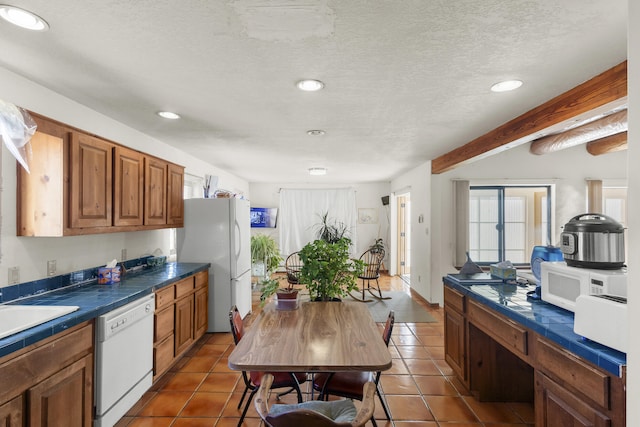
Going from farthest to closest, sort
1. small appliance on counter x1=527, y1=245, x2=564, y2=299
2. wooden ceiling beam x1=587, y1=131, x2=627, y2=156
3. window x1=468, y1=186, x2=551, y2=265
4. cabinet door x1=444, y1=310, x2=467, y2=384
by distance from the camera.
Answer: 1. window x1=468, y1=186, x2=551, y2=265
2. wooden ceiling beam x1=587, y1=131, x2=627, y2=156
3. cabinet door x1=444, y1=310, x2=467, y2=384
4. small appliance on counter x1=527, y1=245, x2=564, y2=299

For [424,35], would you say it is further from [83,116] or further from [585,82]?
[83,116]

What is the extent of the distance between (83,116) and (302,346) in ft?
8.21

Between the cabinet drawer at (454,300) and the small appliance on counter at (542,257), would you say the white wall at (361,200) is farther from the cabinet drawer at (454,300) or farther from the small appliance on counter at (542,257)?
the small appliance on counter at (542,257)

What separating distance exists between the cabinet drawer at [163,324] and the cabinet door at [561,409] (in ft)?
8.88

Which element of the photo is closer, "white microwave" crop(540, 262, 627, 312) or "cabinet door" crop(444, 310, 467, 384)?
"white microwave" crop(540, 262, 627, 312)

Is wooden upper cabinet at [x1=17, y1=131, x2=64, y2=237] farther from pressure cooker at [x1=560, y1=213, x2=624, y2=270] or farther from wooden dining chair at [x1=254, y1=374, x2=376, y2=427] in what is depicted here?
pressure cooker at [x1=560, y1=213, x2=624, y2=270]

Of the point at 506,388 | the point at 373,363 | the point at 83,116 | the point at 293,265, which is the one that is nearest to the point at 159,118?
the point at 83,116

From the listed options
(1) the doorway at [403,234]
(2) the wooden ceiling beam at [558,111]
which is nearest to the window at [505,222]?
(2) the wooden ceiling beam at [558,111]

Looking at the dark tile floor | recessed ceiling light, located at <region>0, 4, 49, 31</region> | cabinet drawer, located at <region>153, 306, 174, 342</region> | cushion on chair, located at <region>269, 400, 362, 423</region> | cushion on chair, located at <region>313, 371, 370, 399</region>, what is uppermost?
recessed ceiling light, located at <region>0, 4, 49, 31</region>

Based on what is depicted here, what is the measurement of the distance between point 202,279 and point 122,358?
156 cm

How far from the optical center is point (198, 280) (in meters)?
3.63

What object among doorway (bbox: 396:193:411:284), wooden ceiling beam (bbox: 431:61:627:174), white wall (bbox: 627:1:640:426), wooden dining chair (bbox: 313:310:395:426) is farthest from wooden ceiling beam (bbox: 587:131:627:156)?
wooden dining chair (bbox: 313:310:395:426)

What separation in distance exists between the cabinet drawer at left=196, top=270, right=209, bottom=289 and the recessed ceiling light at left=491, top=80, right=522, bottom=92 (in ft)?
10.8

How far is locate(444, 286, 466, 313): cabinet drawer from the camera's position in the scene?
2.74 meters
